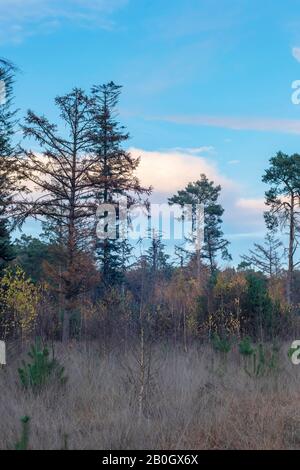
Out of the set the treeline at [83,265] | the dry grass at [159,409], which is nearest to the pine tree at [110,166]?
the treeline at [83,265]

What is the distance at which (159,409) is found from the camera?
23.8 ft

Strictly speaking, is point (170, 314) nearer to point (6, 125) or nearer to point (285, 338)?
point (285, 338)

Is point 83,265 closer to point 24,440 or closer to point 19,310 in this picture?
point 19,310

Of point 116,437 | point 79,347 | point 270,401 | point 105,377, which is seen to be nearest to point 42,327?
point 79,347

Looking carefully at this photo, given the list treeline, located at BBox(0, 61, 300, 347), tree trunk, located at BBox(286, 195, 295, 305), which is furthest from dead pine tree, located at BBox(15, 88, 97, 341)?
tree trunk, located at BBox(286, 195, 295, 305)

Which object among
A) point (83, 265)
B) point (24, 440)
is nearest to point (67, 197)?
point (83, 265)

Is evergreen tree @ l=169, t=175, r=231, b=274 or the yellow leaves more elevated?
evergreen tree @ l=169, t=175, r=231, b=274

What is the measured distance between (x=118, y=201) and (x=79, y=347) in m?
13.0

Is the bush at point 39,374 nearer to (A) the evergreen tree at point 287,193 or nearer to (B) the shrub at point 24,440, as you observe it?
(B) the shrub at point 24,440

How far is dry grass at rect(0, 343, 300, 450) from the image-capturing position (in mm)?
6266

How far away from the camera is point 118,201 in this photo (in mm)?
25312

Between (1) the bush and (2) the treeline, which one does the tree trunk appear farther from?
(1) the bush

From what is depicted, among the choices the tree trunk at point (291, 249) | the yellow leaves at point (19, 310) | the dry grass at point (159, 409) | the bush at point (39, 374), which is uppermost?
the tree trunk at point (291, 249)

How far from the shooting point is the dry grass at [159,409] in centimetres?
627
